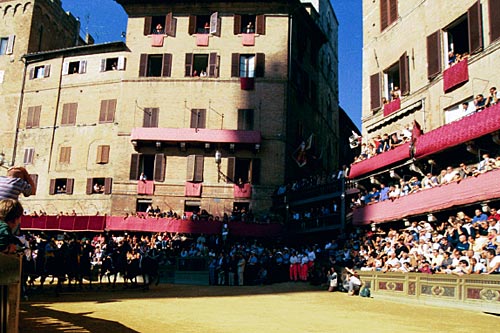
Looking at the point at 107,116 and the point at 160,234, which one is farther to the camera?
the point at 107,116

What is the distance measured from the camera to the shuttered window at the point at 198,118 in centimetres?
3834

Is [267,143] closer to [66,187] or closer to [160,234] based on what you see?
[160,234]

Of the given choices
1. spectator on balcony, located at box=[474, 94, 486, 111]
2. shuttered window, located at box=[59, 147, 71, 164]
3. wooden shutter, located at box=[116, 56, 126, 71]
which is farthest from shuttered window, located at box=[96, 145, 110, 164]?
spectator on balcony, located at box=[474, 94, 486, 111]

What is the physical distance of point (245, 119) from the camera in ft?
126

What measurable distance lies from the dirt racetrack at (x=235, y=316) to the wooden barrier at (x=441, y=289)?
49 cm

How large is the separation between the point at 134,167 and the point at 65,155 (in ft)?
25.0

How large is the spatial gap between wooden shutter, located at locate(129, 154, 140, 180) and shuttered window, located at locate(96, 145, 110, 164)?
113 inches

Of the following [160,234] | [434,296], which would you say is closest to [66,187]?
[160,234]

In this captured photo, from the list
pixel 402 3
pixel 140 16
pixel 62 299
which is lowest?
pixel 62 299

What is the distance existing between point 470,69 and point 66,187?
31886 millimetres

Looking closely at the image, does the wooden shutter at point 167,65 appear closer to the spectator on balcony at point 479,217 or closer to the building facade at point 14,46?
the building facade at point 14,46

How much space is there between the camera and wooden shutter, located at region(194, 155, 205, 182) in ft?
124

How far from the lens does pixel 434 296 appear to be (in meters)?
16.2

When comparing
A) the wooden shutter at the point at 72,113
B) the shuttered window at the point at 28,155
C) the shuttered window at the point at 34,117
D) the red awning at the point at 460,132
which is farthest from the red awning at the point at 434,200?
the shuttered window at the point at 34,117
